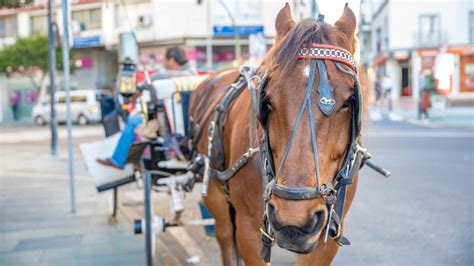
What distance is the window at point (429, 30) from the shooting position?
45250 mm

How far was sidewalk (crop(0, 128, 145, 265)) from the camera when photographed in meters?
5.92

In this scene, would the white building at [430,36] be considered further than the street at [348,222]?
Yes

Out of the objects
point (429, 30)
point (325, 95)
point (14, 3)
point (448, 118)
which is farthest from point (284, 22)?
point (429, 30)

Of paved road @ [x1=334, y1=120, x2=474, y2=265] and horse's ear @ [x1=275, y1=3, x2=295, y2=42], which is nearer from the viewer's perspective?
horse's ear @ [x1=275, y1=3, x2=295, y2=42]

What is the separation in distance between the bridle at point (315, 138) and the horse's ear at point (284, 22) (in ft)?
1.16

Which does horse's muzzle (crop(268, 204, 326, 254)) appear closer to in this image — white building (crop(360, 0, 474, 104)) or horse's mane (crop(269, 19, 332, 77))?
horse's mane (crop(269, 19, 332, 77))

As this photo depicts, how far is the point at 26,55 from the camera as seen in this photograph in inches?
1427

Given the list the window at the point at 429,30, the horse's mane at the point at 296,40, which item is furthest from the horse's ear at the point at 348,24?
the window at the point at 429,30

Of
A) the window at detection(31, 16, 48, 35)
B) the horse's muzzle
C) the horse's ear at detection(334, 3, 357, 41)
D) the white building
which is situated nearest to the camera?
the horse's muzzle

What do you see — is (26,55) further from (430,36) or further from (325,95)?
(325,95)

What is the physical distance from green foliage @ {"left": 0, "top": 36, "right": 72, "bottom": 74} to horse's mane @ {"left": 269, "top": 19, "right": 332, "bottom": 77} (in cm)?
3540

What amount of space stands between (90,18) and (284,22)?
36.8 meters

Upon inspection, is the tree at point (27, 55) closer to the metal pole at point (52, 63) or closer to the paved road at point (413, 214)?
the metal pole at point (52, 63)

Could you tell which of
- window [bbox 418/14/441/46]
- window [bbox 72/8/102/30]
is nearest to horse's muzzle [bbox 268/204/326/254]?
window [bbox 72/8/102/30]
